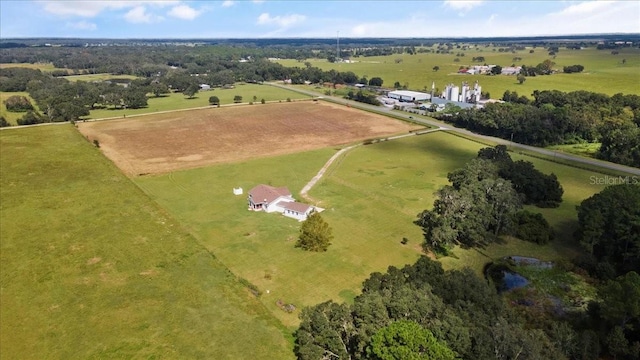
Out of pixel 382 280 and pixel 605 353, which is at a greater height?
pixel 382 280

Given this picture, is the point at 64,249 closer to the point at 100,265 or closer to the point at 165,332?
the point at 100,265

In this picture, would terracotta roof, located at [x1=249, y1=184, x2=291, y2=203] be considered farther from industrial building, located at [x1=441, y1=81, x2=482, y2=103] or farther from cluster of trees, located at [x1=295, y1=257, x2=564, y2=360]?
industrial building, located at [x1=441, y1=81, x2=482, y2=103]

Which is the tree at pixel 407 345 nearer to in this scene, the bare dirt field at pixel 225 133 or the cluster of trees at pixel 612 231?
the cluster of trees at pixel 612 231

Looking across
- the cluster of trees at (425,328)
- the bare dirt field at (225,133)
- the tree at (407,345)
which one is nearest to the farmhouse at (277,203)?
the cluster of trees at (425,328)

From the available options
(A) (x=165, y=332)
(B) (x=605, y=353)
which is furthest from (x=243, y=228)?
(B) (x=605, y=353)

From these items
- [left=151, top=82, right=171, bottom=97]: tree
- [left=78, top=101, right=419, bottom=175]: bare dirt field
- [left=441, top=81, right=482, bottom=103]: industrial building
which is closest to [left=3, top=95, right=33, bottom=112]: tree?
[left=78, top=101, right=419, bottom=175]: bare dirt field

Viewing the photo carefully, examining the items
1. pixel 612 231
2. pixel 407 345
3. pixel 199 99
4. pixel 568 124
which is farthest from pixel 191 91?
pixel 407 345

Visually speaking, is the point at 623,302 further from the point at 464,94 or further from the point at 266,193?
the point at 464,94
